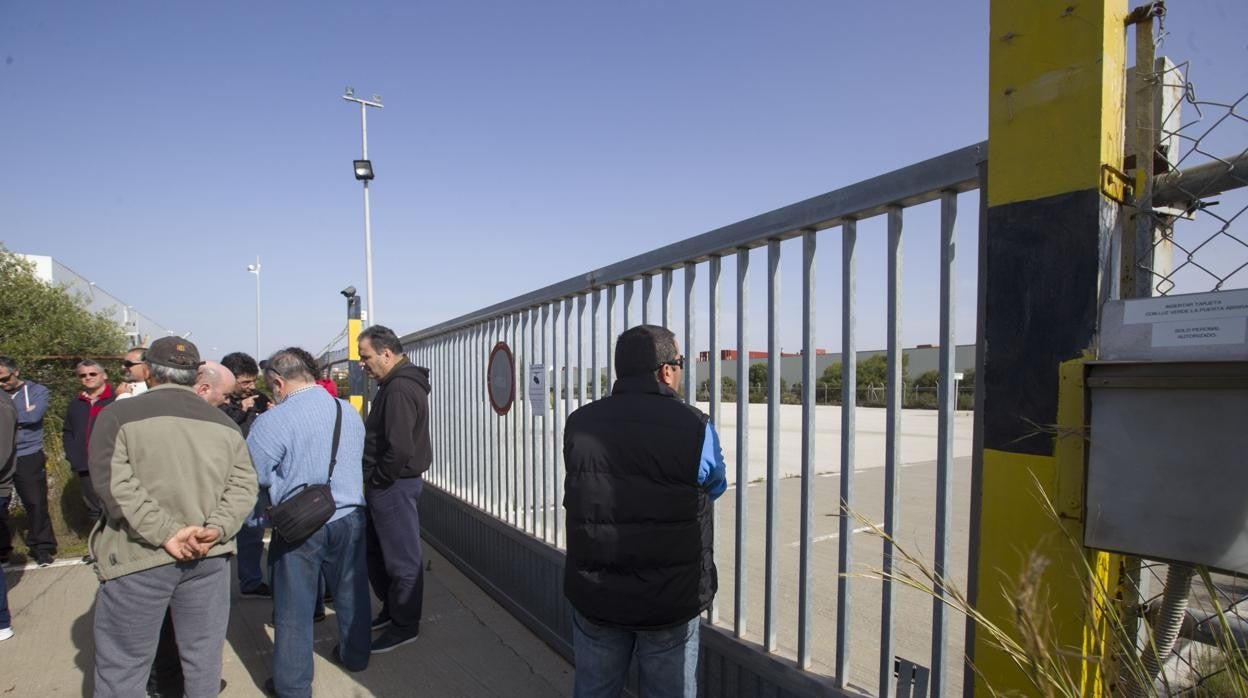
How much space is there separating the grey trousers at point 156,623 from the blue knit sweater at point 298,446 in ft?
1.60

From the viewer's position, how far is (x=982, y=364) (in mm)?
1741

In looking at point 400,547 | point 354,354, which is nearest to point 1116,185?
point 400,547

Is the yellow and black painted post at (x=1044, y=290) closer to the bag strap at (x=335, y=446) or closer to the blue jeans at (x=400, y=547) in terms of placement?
the bag strap at (x=335, y=446)

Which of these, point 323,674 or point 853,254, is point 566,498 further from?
point 323,674

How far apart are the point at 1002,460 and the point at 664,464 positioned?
3.31 feet

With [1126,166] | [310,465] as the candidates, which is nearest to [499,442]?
[310,465]

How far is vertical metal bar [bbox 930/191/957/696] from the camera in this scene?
6.19ft

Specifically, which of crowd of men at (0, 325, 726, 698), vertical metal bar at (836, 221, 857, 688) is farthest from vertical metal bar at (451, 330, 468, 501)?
vertical metal bar at (836, 221, 857, 688)

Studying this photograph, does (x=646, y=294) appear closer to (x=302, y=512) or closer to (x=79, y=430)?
(x=302, y=512)

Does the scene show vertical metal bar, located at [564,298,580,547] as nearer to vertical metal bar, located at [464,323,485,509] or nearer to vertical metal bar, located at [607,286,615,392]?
vertical metal bar, located at [607,286,615,392]

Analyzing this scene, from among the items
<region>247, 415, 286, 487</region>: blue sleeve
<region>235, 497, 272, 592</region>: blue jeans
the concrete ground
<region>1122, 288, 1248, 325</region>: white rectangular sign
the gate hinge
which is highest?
the gate hinge

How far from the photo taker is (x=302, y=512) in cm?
341

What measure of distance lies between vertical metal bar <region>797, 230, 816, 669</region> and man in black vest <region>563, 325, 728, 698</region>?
0.31 meters

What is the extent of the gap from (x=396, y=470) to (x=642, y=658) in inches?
92.5
